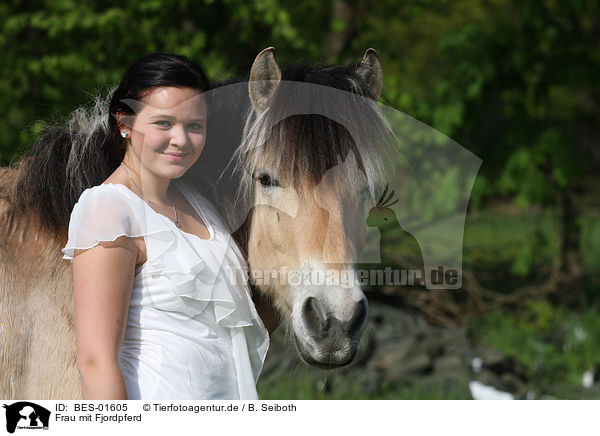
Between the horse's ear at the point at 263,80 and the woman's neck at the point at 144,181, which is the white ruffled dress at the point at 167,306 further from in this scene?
the horse's ear at the point at 263,80

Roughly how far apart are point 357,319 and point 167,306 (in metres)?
0.49

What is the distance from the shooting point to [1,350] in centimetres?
190

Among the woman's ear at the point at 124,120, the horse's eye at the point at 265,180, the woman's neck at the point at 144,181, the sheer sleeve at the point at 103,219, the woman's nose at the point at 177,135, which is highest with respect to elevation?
the woman's ear at the point at 124,120

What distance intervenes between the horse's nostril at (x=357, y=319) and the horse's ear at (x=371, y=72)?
0.77 metres

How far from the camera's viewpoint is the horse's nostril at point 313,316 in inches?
60.1

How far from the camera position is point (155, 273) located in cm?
147

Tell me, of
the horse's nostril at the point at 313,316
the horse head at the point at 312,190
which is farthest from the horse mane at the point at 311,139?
the horse's nostril at the point at 313,316

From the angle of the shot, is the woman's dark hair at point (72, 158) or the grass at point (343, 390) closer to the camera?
the woman's dark hair at point (72, 158)

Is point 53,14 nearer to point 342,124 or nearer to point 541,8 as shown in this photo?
point 342,124

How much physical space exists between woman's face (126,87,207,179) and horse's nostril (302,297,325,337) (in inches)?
19.6

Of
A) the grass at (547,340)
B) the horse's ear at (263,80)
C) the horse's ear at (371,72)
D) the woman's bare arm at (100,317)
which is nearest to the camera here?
the woman's bare arm at (100,317)

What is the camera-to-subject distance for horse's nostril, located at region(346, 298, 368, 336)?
4.94ft
